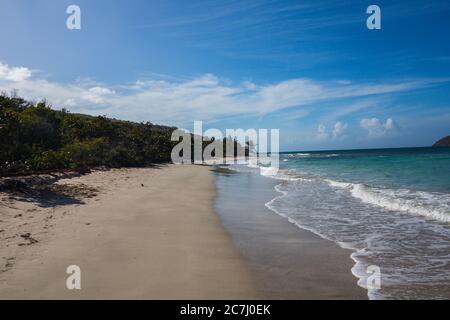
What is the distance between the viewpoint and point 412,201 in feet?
43.0

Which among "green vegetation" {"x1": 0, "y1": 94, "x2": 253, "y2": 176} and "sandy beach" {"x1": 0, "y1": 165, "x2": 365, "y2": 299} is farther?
"green vegetation" {"x1": 0, "y1": 94, "x2": 253, "y2": 176}

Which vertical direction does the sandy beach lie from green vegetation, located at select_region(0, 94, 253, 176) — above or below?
below

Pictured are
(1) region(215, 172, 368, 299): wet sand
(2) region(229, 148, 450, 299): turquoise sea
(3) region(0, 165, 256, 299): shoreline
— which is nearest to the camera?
(3) region(0, 165, 256, 299): shoreline

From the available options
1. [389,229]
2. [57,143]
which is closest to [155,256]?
[389,229]

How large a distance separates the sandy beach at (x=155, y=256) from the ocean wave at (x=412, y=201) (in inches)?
184

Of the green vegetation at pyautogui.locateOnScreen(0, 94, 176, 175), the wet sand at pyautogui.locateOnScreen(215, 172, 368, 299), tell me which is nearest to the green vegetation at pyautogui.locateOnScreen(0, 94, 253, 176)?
the green vegetation at pyautogui.locateOnScreen(0, 94, 176, 175)

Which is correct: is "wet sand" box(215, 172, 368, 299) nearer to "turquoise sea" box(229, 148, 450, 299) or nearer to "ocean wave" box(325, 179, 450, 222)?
"turquoise sea" box(229, 148, 450, 299)

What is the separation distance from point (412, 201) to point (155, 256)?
35.2 ft

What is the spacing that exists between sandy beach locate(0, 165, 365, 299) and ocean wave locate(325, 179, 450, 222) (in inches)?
184

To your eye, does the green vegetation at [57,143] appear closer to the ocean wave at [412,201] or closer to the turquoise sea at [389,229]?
the turquoise sea at [389,229]

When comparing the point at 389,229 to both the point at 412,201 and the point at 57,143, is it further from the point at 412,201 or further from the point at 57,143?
the point at 57,143

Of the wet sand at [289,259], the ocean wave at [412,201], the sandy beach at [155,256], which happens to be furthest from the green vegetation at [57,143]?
the ocean wave at [412,201]

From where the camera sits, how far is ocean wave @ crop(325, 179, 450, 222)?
Result: 35.8ft

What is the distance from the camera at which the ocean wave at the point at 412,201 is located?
1091cm
